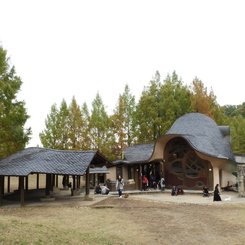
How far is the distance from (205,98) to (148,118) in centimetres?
886

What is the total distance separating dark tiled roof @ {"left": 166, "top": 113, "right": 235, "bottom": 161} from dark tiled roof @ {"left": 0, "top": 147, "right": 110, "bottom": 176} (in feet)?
30.2

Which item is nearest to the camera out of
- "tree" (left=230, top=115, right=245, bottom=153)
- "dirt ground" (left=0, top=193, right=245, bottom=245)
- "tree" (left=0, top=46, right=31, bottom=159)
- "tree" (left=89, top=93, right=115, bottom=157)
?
"dirt ground" (left=0, top=193, right=245, bottom=245)

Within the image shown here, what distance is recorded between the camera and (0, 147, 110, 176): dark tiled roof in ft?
53.0

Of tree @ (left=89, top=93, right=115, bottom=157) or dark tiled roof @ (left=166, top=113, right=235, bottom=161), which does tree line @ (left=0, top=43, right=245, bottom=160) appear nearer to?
tree @ (left=89, top=93, right=115, bottom=157)

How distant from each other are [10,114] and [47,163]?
194 inches

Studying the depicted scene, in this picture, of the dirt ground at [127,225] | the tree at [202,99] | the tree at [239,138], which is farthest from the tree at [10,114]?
the tree at [239,138]

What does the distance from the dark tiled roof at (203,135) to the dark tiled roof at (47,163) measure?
30.2 ft

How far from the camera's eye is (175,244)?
852 cm

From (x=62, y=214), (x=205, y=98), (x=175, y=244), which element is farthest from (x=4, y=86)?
(x=205, y=98)

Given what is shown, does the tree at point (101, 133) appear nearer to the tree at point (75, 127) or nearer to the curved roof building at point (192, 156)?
the tree at point (75, 127)

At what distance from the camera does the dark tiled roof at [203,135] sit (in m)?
24.1

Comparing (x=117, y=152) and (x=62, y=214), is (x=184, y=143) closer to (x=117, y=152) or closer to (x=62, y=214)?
(x=117, y=152)

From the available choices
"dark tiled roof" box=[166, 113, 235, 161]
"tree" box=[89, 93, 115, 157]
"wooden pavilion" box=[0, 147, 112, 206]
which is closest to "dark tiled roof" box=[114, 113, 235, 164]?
"dark tiled roof" box=[166, 113, 235, 161]

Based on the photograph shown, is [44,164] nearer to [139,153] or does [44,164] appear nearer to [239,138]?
[139,153]
